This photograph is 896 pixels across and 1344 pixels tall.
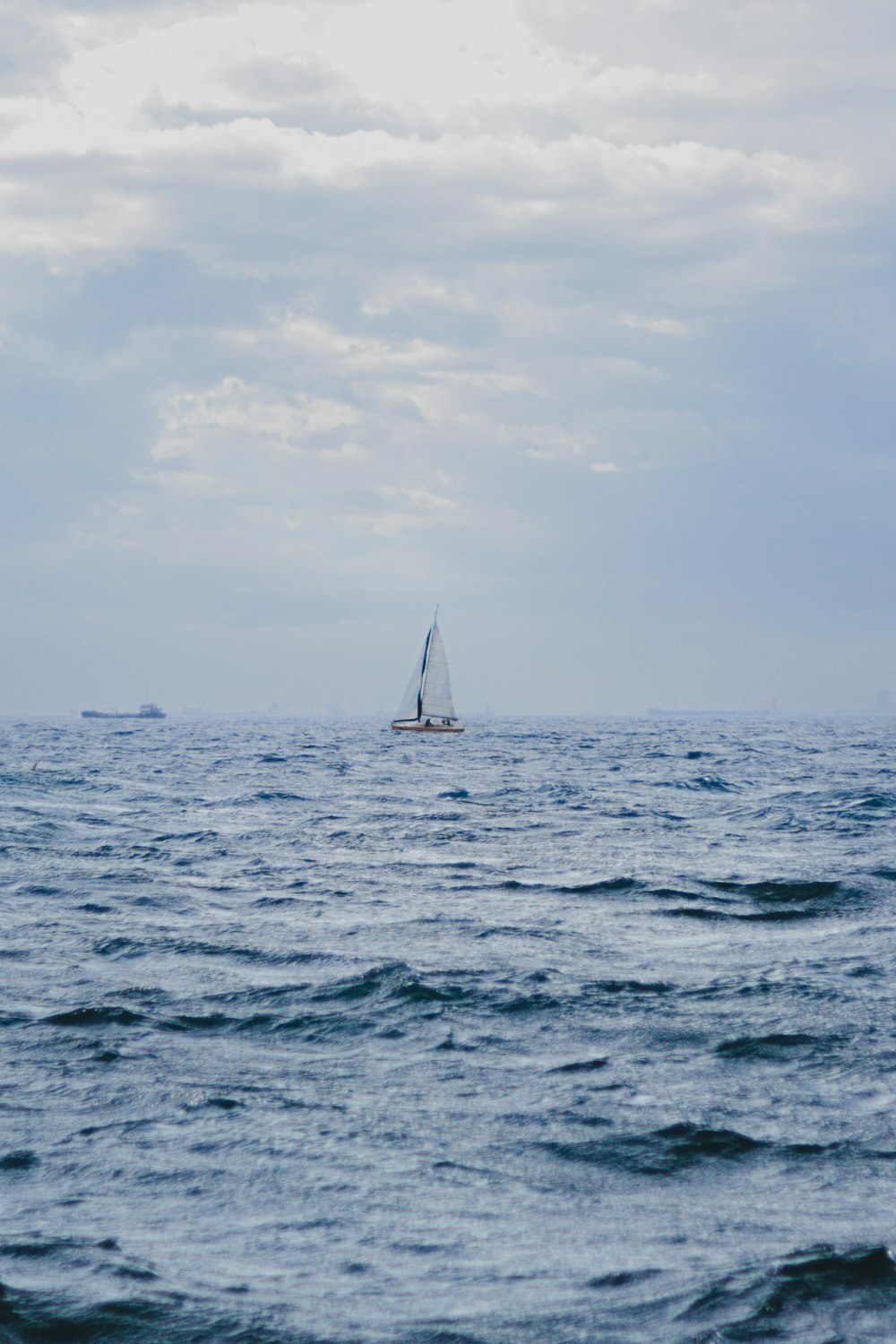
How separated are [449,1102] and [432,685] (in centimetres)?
9574

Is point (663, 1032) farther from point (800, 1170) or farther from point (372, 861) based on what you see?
point (372, 861)

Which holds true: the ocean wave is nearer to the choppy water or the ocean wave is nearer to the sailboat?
the choppy water

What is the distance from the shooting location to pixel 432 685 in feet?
345

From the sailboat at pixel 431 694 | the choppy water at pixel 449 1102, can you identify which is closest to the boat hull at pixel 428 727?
the sailboat at pixel 431 694

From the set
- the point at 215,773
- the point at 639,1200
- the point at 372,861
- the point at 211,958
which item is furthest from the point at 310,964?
the point at 215,773

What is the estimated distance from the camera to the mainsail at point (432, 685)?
103000mm

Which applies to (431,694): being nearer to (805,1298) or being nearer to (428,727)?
(428,727)

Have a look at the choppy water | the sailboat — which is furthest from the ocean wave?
the sailboat

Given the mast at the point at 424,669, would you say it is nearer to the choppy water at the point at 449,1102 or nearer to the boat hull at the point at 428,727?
the boat hull at the point at 428,727

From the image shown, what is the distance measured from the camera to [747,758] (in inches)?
2849

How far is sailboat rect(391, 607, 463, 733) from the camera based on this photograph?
339 feet

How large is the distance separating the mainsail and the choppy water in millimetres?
79339

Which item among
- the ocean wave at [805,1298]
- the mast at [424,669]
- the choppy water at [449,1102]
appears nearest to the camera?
the ocean wave at [805,1298]

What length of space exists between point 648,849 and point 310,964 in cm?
1308
